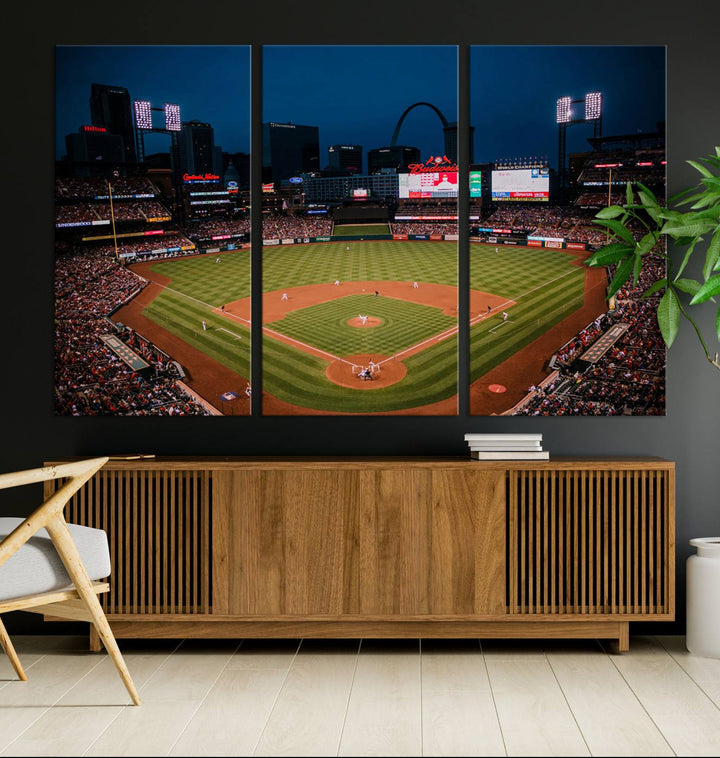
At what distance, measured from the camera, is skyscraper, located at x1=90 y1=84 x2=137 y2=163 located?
3.92 m

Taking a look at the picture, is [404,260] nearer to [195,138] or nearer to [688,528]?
[195,138]

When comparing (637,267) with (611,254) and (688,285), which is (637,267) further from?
(688,285)

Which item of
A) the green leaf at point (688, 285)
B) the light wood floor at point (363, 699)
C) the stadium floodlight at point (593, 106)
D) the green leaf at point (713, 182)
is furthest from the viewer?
the stadium floodlight at point (593, 106)

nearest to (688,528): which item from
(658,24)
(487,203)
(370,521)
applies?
(370,521)

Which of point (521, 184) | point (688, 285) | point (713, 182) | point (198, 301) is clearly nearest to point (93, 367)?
point (198, 301)

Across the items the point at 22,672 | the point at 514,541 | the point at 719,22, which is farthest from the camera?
the point at 719,22

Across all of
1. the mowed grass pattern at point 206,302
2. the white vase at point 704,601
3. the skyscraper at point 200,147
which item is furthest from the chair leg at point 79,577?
the white vase at point 704,601

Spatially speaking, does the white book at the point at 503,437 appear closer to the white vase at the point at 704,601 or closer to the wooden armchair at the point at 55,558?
the white vase at the point at 704,601

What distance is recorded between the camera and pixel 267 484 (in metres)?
3.56

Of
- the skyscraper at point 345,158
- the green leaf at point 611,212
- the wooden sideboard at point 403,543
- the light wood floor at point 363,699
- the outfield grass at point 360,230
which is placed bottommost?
the light wood floor at point 363,699

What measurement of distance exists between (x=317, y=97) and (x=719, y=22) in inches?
73.3

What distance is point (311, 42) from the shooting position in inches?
155

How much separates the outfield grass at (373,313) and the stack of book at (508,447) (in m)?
0.38

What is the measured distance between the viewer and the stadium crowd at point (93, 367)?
155 inches
